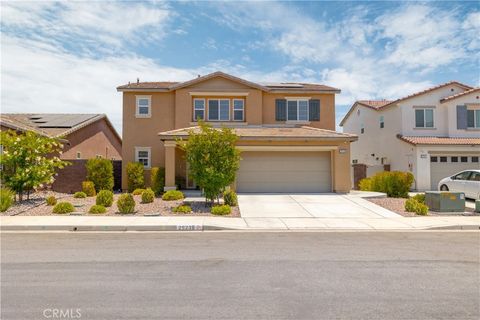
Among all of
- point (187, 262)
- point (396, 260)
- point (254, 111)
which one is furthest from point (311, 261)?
point (254, 111)

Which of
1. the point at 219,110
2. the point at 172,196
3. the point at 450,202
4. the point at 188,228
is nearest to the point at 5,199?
the point at 172,196

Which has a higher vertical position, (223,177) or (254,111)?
(254,111)

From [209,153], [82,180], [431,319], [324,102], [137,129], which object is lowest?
[431,319]

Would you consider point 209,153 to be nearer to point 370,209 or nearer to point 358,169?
point 370,209

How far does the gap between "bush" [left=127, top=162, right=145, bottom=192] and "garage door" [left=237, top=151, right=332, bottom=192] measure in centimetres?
589

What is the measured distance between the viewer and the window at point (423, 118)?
24.2 metres

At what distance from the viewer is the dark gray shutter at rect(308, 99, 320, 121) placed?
74.2 feet

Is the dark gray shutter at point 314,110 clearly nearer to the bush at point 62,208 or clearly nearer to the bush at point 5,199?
the bush at point 62,208

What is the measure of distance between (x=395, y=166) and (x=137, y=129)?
61.3 feet

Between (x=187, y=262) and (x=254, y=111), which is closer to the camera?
(x=187, y=262)

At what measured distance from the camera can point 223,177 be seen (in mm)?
13836

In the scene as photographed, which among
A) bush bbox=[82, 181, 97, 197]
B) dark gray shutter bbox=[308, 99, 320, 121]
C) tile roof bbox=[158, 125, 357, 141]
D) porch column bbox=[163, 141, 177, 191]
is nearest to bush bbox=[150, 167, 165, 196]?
porch column bbox=[163, 141, 177, 191]

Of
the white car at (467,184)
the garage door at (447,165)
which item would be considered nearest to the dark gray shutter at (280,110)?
the white car at (467,184)

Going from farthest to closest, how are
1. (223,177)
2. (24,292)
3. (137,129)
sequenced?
(137,129) < (223,177) < (24,292)
